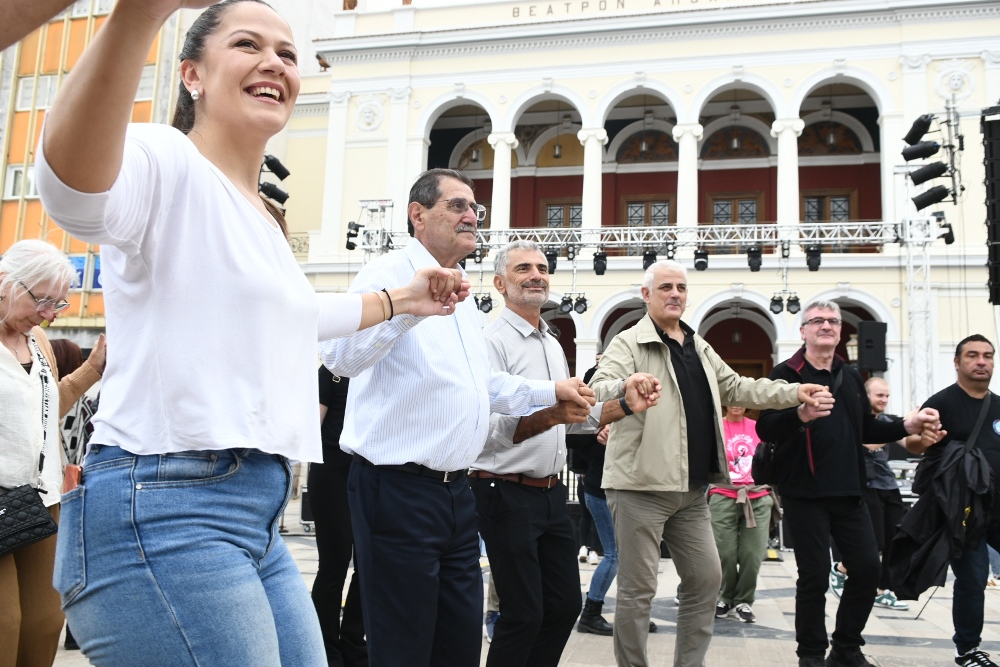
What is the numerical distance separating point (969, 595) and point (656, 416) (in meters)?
2.32

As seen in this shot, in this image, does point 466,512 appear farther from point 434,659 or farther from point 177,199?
point 177,199

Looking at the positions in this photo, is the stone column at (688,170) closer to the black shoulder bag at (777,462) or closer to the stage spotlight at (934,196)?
the stage spotlight at (934,196)

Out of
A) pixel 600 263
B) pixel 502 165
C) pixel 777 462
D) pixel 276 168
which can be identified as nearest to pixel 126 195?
pixel 777 462

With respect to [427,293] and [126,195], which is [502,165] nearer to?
[427,293]

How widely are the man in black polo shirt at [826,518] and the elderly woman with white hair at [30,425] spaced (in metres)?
3.70

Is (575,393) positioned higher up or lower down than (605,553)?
higher up

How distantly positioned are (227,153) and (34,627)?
2.05m

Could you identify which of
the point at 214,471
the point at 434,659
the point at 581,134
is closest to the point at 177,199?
the point at 214,471

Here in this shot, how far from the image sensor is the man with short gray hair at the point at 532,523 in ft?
10.7

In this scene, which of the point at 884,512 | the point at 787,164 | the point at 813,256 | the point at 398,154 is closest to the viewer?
the point at 884,512

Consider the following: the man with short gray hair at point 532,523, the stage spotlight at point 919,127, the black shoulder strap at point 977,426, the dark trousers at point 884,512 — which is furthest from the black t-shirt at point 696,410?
the stage spotlight at point 919,127

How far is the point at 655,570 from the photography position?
160 inches

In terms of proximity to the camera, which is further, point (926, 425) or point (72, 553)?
point (926, 425)

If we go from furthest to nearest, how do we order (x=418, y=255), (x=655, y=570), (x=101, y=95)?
(x=655, y=570), (x=418, y=255), (x=101, y=95)
